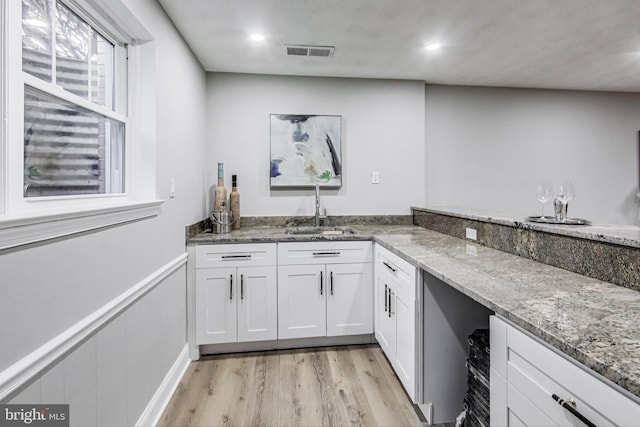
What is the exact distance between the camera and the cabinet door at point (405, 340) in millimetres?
1669

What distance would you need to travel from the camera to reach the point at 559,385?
2.59 feet

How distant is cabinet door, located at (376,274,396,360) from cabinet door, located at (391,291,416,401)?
8cm

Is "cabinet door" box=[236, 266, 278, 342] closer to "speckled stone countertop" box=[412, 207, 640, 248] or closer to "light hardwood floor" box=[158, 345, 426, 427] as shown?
"light hardwood floor" box=[158, 345, 426, 427]

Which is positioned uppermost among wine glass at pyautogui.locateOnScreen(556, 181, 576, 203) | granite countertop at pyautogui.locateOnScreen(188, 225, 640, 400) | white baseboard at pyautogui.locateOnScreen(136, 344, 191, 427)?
wine glass at pyautogui.locateOnScreen(556, 181, 576, 203)

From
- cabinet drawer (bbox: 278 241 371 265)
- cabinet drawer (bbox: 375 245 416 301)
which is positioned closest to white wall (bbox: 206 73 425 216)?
cabinet drawer (bbox: 278 241 371 265)

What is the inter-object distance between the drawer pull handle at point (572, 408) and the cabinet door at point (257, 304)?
184cm

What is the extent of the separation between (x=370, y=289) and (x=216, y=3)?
2.09 m

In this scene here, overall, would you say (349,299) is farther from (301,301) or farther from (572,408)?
(572,408)

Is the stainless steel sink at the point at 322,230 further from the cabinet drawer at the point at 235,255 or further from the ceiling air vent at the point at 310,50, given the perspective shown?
the ceiling air vent at the point at 310,50

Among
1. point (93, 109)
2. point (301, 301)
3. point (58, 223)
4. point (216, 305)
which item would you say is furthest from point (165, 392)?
point (93, 109)

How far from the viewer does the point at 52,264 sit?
99 cm

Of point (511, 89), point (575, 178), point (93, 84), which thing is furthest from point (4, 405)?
point (575, 178)

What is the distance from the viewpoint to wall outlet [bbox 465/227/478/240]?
2.06m

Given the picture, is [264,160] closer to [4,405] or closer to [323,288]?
[323,288]
